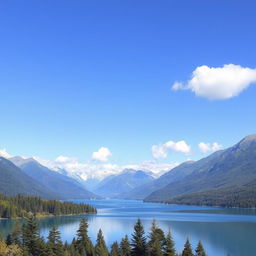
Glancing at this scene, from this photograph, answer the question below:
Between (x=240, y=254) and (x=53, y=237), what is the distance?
70.3 m

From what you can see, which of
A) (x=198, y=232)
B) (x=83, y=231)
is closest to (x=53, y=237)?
(x=83, y=231)

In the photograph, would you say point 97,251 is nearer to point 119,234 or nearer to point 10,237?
point 10,237

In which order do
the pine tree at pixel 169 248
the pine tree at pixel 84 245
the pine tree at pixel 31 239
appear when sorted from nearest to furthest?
the pine tree at pixel 169 248 → the pine tree at pixel 31 239 → the pine tree at pixel 84 245

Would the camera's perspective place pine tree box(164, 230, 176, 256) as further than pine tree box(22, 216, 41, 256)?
No

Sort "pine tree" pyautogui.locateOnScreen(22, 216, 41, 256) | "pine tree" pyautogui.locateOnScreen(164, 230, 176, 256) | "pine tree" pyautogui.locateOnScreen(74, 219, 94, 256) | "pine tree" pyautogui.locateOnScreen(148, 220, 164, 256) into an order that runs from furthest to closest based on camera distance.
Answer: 1. "pine tree" pyautogui.locateOnScreen(74, 219, 94, 256)
2. "pine tree" pyautogui.locateOnScreen(22, 216, 41, 256)
3. "pine tree" pyautogui.locateOnScreen(148, 220, 164, 256)
4. "pine tree" pyautogui.locateOnScreen(164, 230, 176, 256)

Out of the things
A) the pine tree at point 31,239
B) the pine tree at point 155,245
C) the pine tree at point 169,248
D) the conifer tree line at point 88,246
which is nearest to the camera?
the pine tree at point 169,248

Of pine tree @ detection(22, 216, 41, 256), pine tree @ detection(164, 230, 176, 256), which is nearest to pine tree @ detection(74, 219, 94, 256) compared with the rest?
pine tree @ detection(22, 216, 41, 256)

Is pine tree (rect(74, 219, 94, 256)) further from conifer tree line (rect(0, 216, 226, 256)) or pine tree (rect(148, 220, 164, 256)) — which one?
pine tree (rect(148, 220, 164, 256))

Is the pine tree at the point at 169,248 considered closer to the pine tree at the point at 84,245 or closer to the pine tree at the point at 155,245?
the pine tree at the point at 155,245

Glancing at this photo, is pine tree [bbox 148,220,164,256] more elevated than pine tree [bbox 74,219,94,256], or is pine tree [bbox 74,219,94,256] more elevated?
pine tree [bbox 148,220,164,256]

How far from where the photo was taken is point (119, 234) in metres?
175

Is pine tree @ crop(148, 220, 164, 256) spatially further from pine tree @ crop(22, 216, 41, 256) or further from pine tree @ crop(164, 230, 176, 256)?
pine tree @ crop(22, 216, 41, 256)

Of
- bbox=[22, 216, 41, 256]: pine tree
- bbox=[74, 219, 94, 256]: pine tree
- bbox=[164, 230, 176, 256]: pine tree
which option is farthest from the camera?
bbox=[74, 219, 94, 256]: pine tree

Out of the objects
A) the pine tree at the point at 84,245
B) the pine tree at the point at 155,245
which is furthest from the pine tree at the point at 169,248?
the pine tree at the point at 84,245
